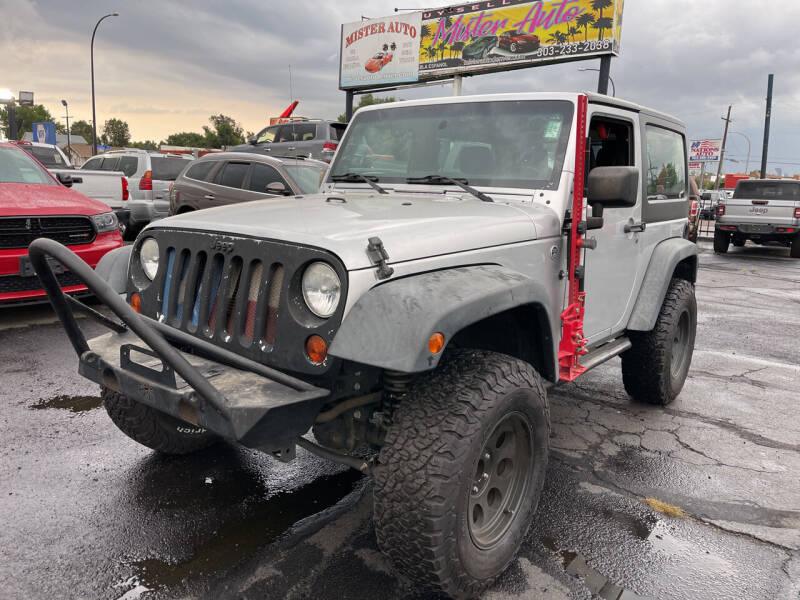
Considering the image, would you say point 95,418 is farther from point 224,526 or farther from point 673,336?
point 673,336

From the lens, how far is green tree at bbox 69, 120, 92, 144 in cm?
11544

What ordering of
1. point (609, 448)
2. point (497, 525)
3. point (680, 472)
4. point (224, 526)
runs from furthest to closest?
1. point (609, 448)
2. point (680, 472)
3. point (224, 526)
4. point (497, 525)

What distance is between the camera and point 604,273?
11.7 ft

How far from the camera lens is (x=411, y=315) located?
6.56ft

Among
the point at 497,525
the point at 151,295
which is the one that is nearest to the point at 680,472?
the point at 497,525

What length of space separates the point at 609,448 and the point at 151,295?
2.86 meters

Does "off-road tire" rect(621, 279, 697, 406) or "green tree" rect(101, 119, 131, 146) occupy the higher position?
"green tree" rect(101, 119, 131, 146)

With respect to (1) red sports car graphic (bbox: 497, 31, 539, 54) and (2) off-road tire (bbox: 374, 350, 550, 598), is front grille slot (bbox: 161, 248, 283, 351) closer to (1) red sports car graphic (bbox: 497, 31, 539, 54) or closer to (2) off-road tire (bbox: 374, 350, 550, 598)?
(2) off-road tire (bbox: 374, 350, 550, 598)

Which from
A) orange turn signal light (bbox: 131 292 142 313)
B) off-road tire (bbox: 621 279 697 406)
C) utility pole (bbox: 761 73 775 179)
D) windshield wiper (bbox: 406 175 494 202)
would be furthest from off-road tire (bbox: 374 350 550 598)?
utility pole (bbox: 761 73 775 179)

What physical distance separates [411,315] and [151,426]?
1.83 meters

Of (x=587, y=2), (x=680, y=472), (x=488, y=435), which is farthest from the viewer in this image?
(x=587, y=2)

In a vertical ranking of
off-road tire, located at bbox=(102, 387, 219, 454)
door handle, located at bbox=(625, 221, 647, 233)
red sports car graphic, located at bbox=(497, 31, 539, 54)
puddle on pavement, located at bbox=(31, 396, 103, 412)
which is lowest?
puddle on pavement, located at bbox=(31, 396, 103, 412)

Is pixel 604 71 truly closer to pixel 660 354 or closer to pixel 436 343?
pixel 660 354

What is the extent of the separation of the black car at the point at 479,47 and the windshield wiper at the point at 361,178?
54.2 feet
